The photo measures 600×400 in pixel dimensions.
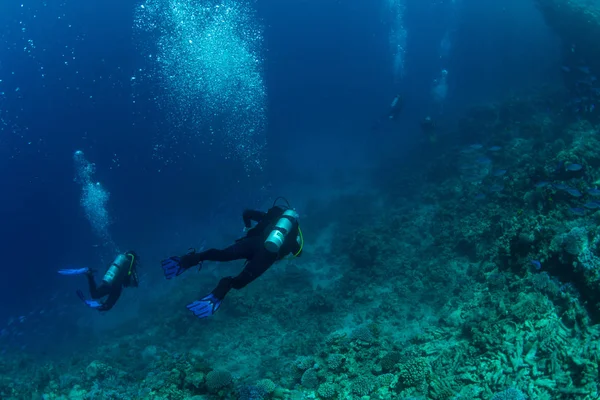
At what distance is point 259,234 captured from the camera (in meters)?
5.91

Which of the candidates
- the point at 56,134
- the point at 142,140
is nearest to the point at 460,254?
the point at 56,134

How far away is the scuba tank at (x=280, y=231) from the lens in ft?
16.7

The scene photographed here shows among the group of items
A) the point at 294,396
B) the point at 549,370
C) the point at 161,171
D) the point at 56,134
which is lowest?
the point at 161,171

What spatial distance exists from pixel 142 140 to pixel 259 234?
76.0m

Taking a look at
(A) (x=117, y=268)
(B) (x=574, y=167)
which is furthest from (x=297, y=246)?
(B) (x=574, y=167)

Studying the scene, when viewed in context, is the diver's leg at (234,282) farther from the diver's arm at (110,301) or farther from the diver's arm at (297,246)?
the diver's arm at (110,301)

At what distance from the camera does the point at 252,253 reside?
18.8 ft

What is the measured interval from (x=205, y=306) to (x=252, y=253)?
47.1 inches

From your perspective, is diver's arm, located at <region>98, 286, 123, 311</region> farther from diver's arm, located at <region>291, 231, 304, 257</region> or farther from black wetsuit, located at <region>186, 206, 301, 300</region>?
diver's arm, located at <region>291, 231, 304, 257</region>

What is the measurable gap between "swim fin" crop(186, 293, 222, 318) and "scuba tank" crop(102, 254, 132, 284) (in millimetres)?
5725

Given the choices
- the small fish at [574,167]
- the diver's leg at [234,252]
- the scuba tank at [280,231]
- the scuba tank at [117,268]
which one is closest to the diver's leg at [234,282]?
the scuba tank at [280,231]

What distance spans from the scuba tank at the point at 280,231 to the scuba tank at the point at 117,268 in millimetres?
6468

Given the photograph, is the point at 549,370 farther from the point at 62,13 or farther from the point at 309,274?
the point at 62,13

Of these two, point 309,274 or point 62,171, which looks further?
point 62,171
